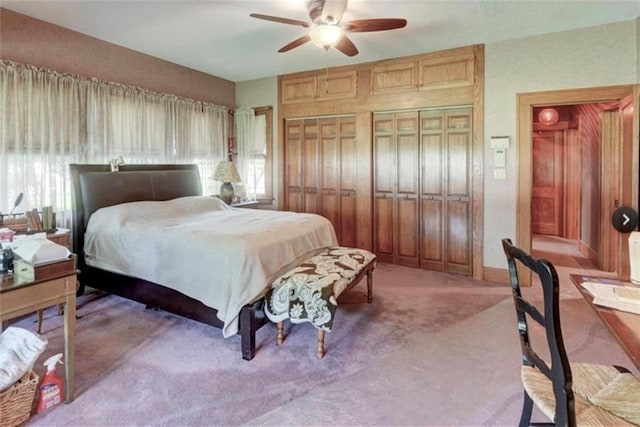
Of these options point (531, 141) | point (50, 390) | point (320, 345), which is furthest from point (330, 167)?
point (50, 390)

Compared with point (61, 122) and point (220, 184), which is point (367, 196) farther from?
point (61, 122)

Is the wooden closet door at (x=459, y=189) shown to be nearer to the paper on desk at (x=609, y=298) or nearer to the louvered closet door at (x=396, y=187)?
the louvered closet door at (x=396, y=187)

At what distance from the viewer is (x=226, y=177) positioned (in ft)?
17.1

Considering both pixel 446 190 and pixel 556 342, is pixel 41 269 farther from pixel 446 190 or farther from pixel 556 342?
A: pixel 446 190

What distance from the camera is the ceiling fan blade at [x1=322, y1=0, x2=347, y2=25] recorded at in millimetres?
2802

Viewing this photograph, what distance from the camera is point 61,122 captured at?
3727 millimetres

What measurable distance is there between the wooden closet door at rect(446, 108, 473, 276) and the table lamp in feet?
9.60

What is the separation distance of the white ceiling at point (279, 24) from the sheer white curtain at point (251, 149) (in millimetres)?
1276

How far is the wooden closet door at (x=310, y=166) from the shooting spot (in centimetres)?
552

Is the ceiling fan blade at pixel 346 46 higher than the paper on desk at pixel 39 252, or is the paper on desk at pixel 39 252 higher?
the ceiling fan blade at pixel 346 46

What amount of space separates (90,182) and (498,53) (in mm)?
4666

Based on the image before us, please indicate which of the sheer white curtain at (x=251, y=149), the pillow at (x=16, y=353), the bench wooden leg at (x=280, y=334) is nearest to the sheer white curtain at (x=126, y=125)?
the sheer white curtain at (x=251, y=149)

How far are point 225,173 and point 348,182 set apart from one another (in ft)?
5.79

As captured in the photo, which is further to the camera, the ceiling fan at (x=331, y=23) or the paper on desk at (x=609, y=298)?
the ceiling fan at (x=331, y=23)
